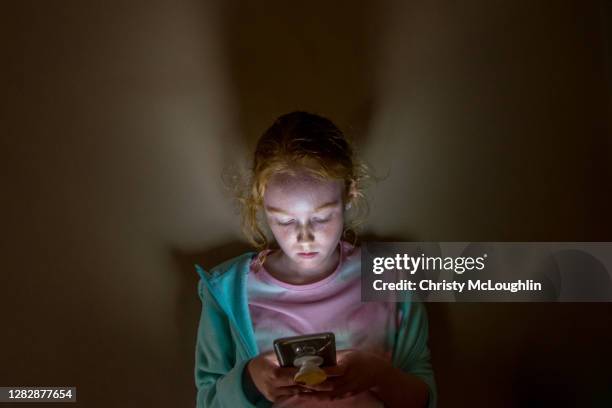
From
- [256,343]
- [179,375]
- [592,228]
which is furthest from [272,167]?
[592,228]

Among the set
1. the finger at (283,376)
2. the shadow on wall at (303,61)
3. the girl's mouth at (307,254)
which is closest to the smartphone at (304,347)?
the finger at (283,376)

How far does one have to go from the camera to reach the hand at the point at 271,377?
86 cm

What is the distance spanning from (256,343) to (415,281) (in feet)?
0.90

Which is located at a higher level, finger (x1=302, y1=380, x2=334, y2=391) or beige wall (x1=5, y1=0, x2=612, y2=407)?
beige wall (x1=5, y1=0, x2=612, y2=407)

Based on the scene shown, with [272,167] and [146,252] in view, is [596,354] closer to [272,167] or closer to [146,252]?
[272,167]

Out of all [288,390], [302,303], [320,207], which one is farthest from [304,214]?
[288,390]

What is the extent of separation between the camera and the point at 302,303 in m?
0.94

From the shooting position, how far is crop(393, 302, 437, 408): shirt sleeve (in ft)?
3.10

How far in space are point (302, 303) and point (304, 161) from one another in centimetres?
23

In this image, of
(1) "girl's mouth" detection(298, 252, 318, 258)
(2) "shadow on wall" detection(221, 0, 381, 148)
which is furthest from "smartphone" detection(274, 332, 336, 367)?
(2) "shadow on wall" detection(221, 0, 381, 148)

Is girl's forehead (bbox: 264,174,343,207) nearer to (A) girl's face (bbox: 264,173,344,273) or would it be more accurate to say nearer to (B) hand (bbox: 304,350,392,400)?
(A) girl's face (bbox: 264,173,344,273)

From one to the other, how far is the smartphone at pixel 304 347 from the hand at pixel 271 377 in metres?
0.02

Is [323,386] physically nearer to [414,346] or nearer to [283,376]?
[283,376]

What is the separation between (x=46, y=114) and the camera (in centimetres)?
100
